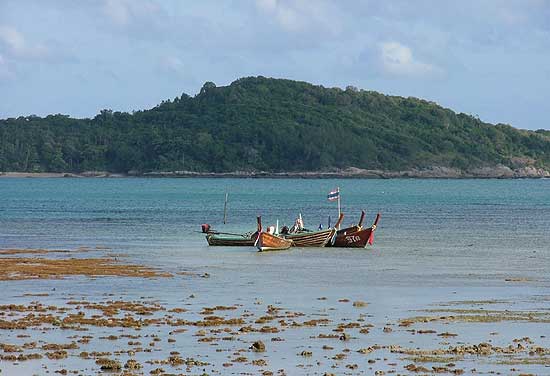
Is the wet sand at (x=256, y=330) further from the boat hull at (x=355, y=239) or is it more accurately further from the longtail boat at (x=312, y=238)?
the boat hull at (x=355, y=239)

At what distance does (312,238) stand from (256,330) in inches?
1180

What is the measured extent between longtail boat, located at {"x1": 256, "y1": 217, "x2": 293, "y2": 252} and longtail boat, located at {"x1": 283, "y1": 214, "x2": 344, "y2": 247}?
121 centimetres

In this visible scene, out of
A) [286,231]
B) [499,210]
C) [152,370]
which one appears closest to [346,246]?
[286,231]

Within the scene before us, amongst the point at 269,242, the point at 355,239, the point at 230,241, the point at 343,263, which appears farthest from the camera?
the point at 230,241

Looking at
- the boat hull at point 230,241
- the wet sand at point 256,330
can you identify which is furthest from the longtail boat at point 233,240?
the wet sand at point 256,330

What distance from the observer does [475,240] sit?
6128 centimetres

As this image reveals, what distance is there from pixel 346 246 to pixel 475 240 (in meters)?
9.42

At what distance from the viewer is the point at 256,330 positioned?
2559 cm

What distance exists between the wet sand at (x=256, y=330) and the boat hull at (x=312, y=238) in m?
18.9

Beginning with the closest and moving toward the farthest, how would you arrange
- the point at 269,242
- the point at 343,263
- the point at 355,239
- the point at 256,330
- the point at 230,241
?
1. the point at 256,330
2. the point at 343,263
3. the point at 269,242
4. the point at 355,239
5. the point at 230,241

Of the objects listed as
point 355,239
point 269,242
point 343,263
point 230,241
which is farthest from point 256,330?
point 230,241

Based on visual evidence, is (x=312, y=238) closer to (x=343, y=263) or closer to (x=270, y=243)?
(x=270, y=243)

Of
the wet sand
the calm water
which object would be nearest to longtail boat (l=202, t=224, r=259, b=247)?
the calm water

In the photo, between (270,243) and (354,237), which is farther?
(354,237)
